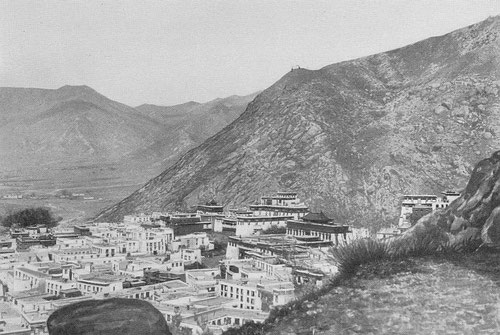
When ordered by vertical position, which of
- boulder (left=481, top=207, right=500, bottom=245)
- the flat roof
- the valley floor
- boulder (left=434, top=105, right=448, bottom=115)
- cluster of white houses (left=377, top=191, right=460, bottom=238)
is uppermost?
boulder (left=434, top=105, right=448, bottom=115)

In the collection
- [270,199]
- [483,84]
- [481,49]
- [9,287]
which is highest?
[481,49]

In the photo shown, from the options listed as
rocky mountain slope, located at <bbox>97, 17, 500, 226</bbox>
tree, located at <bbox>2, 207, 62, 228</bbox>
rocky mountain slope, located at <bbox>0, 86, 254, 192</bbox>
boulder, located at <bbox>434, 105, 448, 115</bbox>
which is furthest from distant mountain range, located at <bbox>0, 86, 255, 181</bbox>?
boulder, located at <bbox>434, 105, 448, 115</bbox>

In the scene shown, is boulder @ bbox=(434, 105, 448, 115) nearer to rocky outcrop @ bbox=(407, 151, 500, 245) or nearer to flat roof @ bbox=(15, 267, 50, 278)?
flat roof @ bbox=(15, 267, 50, 278)

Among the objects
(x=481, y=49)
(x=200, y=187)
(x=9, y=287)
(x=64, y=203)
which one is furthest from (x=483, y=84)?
(x=64, y=203)

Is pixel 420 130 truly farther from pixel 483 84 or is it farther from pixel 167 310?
pixel 167 310

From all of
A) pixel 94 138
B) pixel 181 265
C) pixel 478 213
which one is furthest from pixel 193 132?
pixel 478 213

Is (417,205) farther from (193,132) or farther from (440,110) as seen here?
(193,132)
